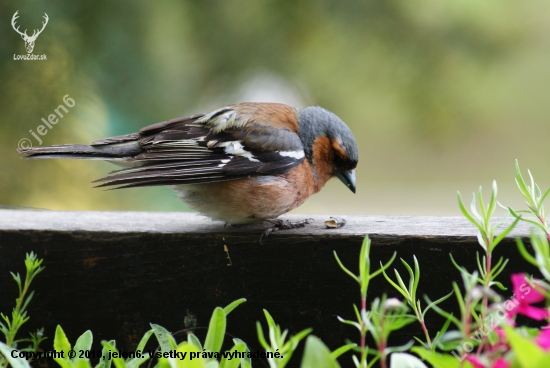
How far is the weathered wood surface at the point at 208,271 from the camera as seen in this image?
1828 millimetres

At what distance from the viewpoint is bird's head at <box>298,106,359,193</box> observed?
3.05 metres

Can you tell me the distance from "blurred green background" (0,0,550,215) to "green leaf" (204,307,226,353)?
2420 mm

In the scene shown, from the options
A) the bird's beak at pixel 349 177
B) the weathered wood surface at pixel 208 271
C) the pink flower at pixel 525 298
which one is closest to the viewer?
the pink flower at pixel 525 298

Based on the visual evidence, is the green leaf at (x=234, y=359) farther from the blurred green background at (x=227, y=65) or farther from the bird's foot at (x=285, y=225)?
the blurred green background at (x=227, y=65)

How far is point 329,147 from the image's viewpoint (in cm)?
307

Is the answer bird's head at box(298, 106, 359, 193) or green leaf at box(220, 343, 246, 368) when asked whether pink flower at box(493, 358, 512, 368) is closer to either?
green leaf at box(220, 343, 246, 368)

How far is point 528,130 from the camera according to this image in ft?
40.2

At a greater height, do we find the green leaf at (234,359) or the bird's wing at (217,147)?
the bird's wing at (217,147)

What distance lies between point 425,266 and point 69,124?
2344 mm

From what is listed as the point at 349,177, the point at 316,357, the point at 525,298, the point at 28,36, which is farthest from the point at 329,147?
the point at 316,357

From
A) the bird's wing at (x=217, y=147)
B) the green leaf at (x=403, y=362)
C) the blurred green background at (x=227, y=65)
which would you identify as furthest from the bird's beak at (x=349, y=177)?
the green leaf at (x=403, y=362)

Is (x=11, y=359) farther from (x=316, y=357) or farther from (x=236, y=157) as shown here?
(x=236, y=157)

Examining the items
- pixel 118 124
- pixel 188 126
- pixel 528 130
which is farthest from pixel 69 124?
pixel 528 130

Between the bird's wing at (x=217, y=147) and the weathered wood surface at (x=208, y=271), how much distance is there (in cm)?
37
